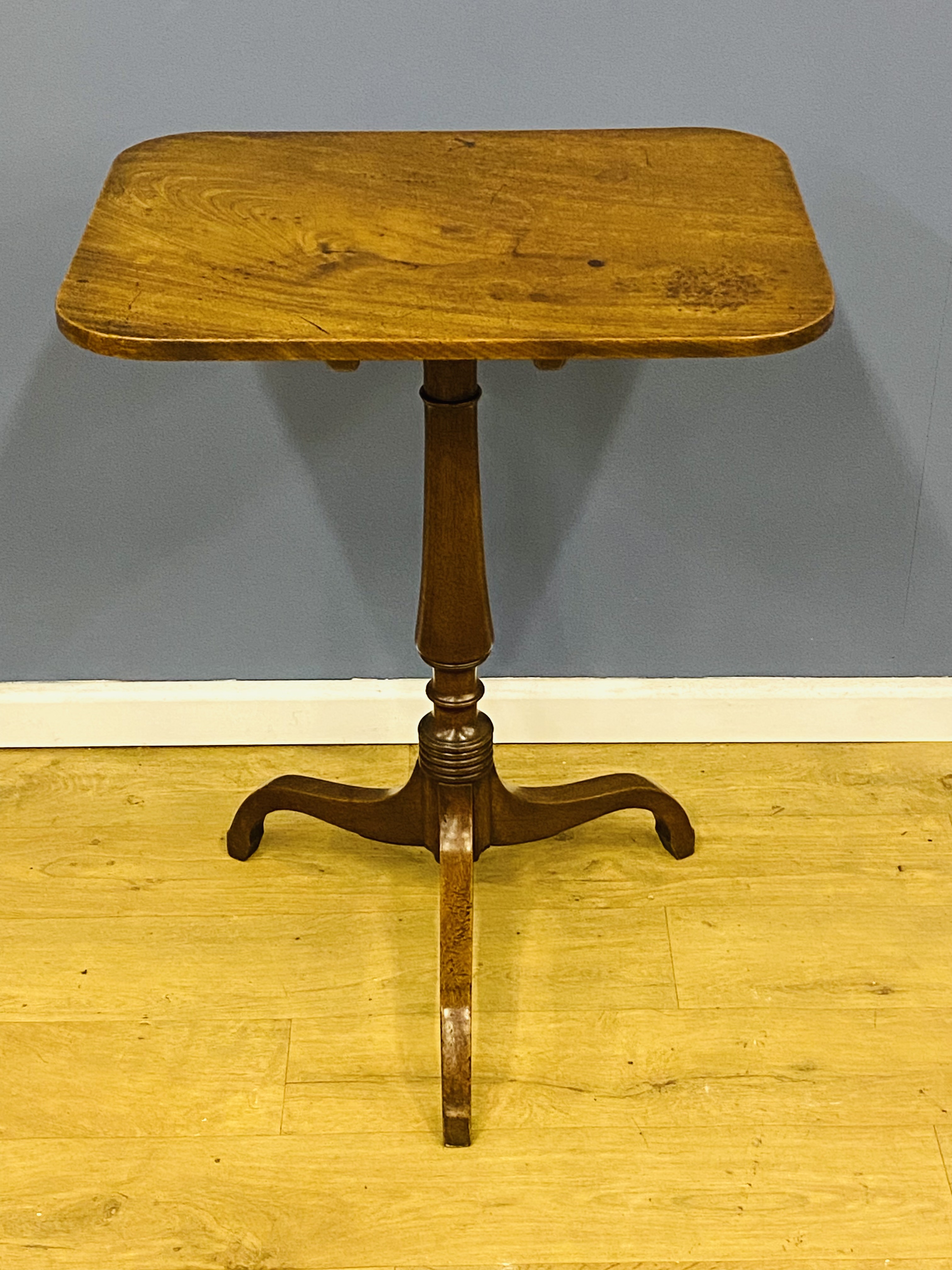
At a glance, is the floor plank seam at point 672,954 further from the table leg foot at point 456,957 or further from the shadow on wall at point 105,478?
the shadow on wall at point 105,478

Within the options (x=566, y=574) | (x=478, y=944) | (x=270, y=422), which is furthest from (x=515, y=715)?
(x=270, y=422)

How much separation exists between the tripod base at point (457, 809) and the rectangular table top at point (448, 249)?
622 mm

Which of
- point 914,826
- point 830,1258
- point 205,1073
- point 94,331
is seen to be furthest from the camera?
point 914,826

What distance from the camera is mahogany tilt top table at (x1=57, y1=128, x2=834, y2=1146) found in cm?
113

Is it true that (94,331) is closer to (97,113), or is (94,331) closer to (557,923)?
(97,113)

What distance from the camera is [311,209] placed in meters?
1.30

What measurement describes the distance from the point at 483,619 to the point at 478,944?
0.41 meters

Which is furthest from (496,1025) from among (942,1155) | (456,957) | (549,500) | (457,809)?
(549,500)

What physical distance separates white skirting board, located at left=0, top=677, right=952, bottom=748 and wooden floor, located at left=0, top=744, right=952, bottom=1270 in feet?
0.09

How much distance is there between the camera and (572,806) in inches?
70.3

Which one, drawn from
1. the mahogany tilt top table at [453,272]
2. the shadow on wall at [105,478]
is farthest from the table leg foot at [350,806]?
the shadow on wall at [105,478]

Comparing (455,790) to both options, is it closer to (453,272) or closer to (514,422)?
(514,422)

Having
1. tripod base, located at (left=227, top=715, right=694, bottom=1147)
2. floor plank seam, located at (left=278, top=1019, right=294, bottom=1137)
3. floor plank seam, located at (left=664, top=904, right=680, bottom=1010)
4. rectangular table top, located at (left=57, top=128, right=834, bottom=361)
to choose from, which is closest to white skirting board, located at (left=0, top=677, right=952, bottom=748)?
tripod base, located at (left=227, top=715, right=694, bottom=1147)

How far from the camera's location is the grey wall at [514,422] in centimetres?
161
